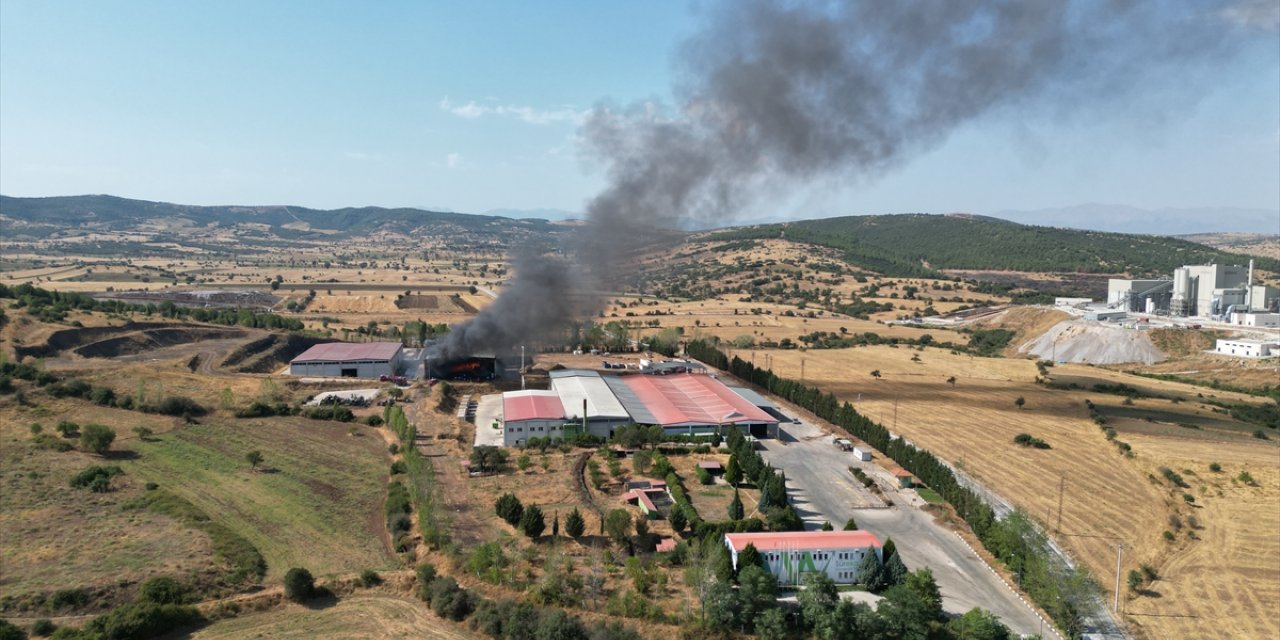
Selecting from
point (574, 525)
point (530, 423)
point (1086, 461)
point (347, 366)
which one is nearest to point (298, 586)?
point (574, 525)

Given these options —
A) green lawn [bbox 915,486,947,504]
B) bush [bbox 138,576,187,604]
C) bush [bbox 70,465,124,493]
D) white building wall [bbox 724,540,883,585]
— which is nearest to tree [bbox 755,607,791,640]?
white building wall [bbox 724,540,883,585]

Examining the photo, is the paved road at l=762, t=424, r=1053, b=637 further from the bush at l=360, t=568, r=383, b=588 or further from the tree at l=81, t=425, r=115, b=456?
the tree at l=81, t=425, r=115, b=456

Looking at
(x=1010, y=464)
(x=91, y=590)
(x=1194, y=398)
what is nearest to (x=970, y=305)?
(x=1194, y=398)

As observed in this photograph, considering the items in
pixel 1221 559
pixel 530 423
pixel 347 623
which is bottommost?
pixel 347 623

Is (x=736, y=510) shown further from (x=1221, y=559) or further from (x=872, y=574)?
(x=1221, y=559)

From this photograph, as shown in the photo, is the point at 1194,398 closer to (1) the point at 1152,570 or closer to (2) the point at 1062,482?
(2) the point at 1062,482
